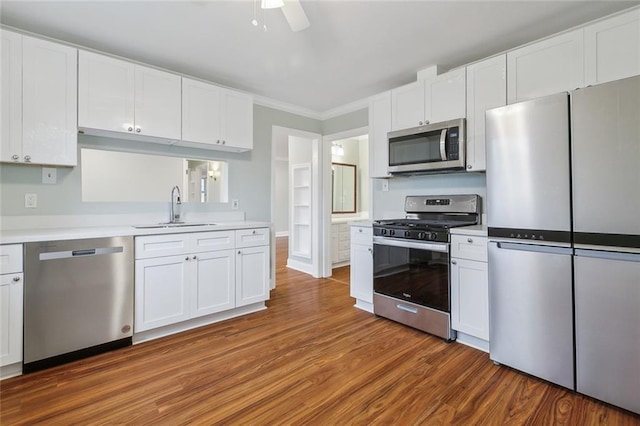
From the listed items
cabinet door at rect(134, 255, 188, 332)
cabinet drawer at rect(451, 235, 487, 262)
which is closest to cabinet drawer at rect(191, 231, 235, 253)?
cabinet door at rect(134, 255, 188, 332)

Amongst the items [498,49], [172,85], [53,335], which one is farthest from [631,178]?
[53,335]

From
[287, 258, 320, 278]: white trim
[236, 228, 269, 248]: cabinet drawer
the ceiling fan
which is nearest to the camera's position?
the ceiling fan

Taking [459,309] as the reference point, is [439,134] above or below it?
above

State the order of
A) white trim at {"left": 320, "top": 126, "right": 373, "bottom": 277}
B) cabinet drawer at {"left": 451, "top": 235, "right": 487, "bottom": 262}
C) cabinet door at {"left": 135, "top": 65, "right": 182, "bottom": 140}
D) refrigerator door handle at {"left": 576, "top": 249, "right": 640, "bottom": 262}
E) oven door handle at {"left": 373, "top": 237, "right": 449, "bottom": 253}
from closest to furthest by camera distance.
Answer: refrigerator door handle at {"left": 576, "top": 249, "right": 640, "bottom": 262} < cabinet drawer at {"left": 451, "top": 235, "right": 487, "bottom": 262} < oven door handle at {"left": 373, "top": 237, "right": 449, "bottom": 253} < cabinet door at {"left": 135, "top": 65, "right": 182, "bottom": 140} < white trim at {"left": 320, "top": 126, "right": 373, "bottom": 277}

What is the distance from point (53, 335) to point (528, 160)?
3.41m

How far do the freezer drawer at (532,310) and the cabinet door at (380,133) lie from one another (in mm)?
1536

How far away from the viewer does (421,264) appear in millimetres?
2660

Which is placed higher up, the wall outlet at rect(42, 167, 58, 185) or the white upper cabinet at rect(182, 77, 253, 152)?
the white upper cabinet at rect(182, 77, 253, 152)

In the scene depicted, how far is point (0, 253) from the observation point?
1898 mm

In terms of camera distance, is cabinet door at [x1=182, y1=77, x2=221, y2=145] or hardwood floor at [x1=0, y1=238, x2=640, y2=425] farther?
cabinet door at [x1=182, y1=77, x2=221, y2=145]

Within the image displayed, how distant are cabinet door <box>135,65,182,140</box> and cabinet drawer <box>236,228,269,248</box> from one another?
3.66 feet

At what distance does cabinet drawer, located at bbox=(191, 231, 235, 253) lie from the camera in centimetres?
272

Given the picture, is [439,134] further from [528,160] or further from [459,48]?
[528,160]

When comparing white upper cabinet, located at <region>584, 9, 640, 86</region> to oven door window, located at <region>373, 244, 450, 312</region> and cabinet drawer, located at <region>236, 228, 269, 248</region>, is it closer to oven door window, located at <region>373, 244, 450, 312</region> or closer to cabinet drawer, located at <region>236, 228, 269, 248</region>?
oven door window, located at <region>373, 244, 450, 312</region>
